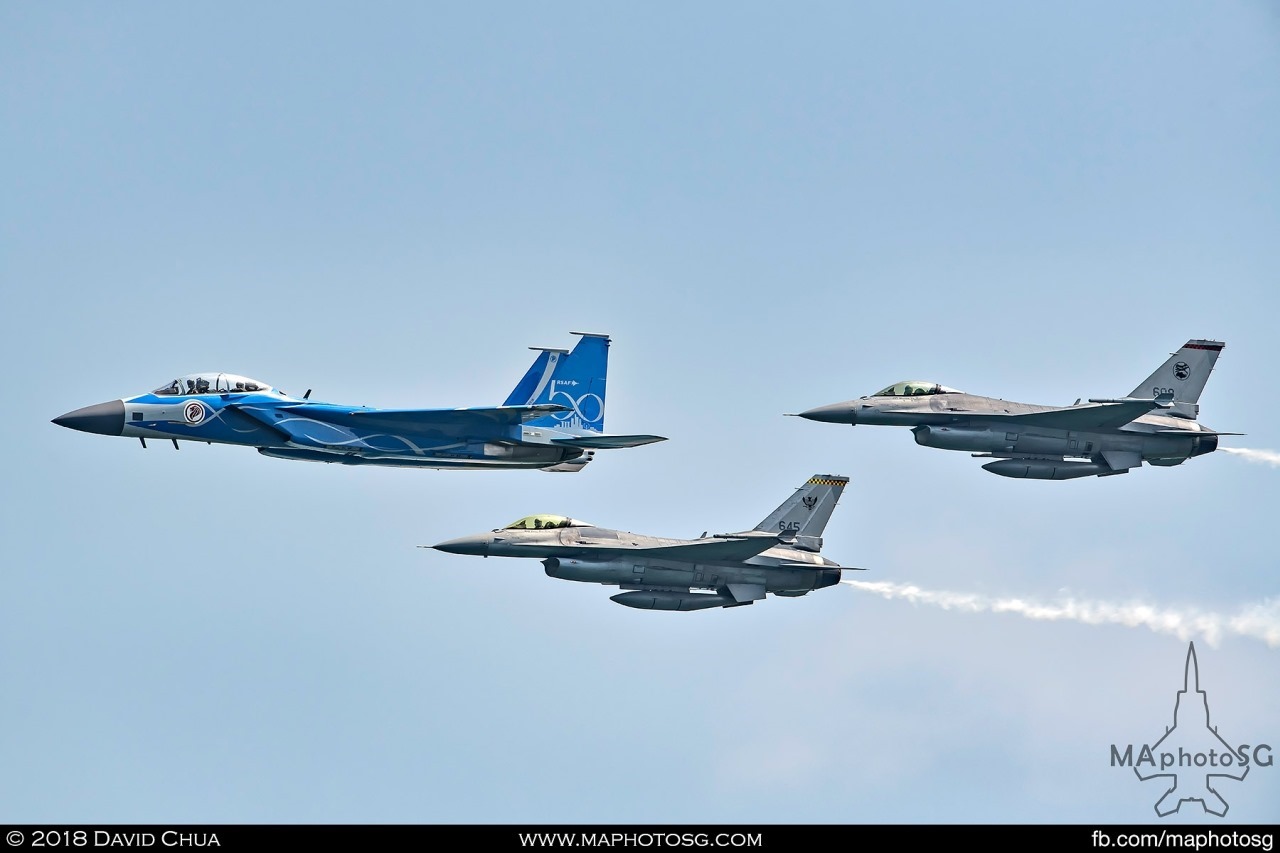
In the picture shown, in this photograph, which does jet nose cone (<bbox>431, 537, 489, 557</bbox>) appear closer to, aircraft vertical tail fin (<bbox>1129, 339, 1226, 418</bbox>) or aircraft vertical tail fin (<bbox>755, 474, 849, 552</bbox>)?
aircraft vertical tail fin (<bbox>755, 474, 849, 552</bbox>)

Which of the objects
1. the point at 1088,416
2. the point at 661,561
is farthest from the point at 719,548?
the point at 1088,416

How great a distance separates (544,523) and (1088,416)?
17.0 meters

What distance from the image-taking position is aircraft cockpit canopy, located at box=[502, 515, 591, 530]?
6688cm

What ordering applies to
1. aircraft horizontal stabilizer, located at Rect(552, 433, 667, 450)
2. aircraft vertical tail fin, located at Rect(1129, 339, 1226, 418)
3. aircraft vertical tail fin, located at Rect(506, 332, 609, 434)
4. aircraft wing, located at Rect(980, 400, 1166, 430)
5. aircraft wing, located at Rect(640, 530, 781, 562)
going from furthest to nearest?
aircraft vertical tail fin, located at Rect(1129, 339, 1226, 418), aircraft wing, located at Rect(980, 400, 1166, 430), aircraft wing, located at Rect(640, 530, 781, 562), aircraft vertical tail fin, located at Rect(506, 332, 609, 434), aircraft horizontal stabilizer, located at Rect(552, 433, 667, 450)

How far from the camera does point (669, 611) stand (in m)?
67.1

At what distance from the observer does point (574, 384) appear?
64438 millimetres

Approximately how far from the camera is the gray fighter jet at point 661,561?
217 feet

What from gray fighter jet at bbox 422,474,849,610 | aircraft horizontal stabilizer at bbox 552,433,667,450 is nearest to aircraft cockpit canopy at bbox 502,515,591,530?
gray fighter jet at bbox 422,474,849,610

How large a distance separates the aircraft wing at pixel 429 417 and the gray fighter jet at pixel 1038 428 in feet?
30.8

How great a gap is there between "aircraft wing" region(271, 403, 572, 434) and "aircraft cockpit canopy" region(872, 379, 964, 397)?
1068 centimetres
